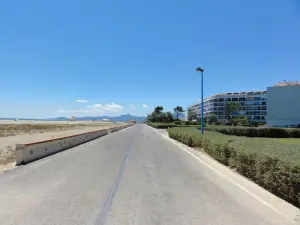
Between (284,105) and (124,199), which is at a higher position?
(284,105)

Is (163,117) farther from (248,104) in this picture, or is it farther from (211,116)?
(248,104)

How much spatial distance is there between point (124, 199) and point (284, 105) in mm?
117632

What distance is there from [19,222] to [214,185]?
5.60 meters

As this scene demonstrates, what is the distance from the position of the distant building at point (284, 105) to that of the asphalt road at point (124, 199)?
111784 millimetres

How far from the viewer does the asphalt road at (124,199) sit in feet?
19.2

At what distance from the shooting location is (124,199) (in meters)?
7.35

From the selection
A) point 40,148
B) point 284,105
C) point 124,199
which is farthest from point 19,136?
point 284,105

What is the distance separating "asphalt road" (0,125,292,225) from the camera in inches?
231

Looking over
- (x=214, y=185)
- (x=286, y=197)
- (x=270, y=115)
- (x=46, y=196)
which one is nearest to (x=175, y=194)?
(x=214, y=185)

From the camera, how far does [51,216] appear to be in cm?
591

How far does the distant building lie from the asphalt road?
4401 inches

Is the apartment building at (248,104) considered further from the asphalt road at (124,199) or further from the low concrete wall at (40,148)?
the asphalt road at (124,199)

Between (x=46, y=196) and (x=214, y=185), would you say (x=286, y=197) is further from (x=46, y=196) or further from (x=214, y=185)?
(x=46, y=196)

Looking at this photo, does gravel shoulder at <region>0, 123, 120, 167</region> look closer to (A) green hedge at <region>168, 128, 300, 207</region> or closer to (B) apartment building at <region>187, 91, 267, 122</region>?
(A) green hedge at <region>168, 128, 300, 207</region>
